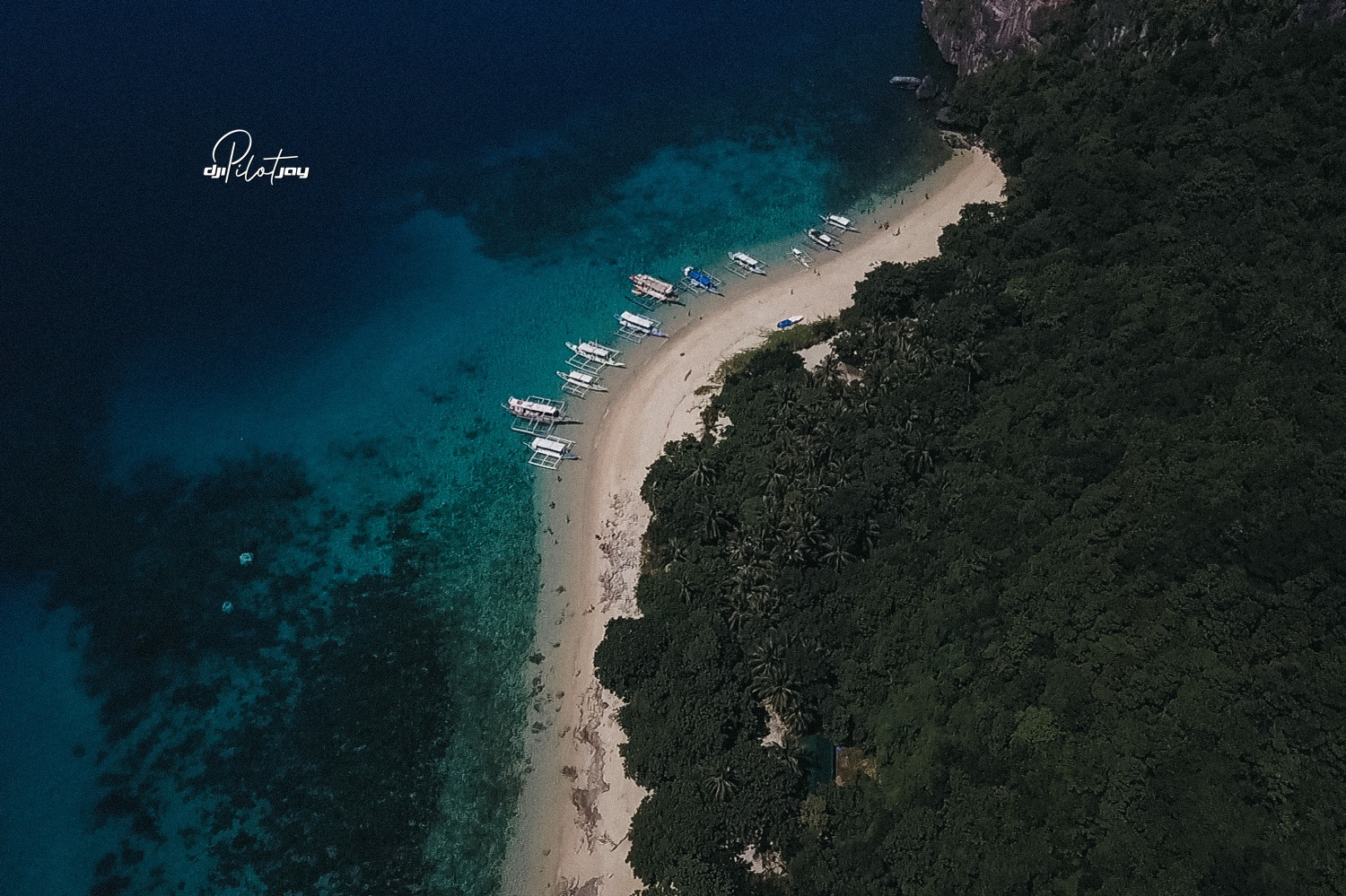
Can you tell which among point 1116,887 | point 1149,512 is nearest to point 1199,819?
point 1116,887

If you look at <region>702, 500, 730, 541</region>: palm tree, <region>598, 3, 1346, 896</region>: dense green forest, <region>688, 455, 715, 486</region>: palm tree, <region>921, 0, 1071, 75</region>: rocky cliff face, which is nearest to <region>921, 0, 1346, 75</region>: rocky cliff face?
<region>921, 0, 1071, 75</region>: rocky cliff face

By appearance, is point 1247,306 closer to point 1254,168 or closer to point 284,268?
point 1254,168

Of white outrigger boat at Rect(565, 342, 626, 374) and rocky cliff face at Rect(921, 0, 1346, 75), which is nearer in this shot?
white outrigger boat at Rect(565, 342, 626, 374)

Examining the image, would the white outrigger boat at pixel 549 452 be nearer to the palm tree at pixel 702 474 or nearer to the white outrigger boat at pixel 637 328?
the palm tree at pixel 702 474

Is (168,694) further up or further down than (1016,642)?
further up

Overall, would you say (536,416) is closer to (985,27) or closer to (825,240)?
(825,240)

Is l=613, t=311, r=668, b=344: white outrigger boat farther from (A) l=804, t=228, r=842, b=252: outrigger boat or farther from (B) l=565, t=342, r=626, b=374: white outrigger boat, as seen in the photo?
(A) l=804, t=228, r=842, b=252: outrigger boat

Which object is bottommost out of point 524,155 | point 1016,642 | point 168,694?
point 1016,642
